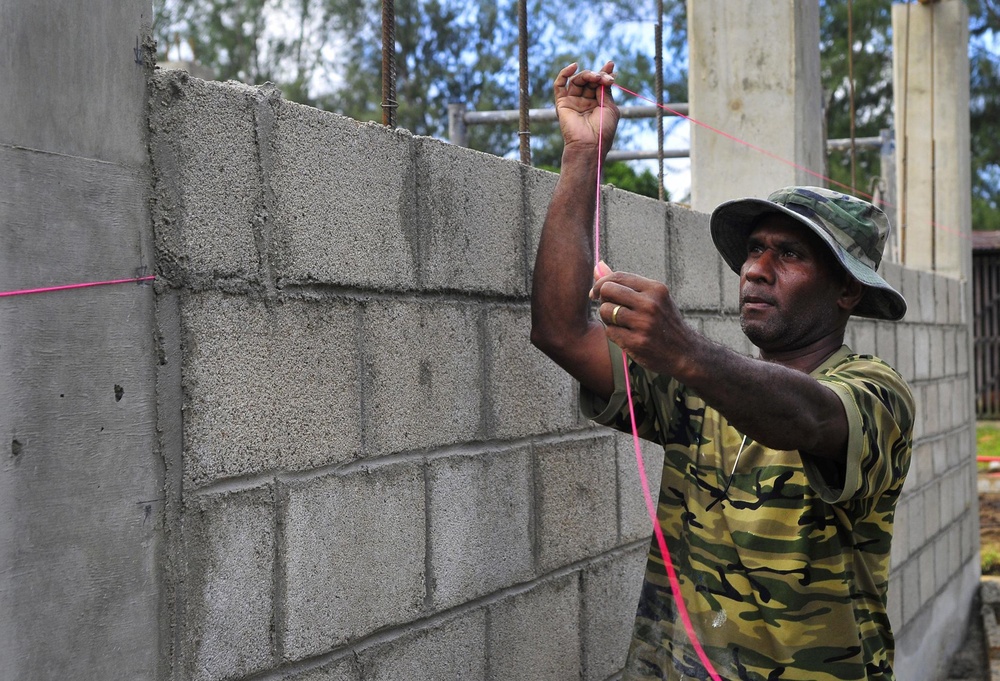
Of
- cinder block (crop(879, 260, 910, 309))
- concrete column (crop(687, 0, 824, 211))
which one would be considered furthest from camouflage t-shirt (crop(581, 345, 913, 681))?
cinder block (crop(879, 260, 910, 309))

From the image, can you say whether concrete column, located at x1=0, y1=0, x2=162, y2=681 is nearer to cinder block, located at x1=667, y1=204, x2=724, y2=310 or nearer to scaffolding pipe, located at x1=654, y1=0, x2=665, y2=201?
cinder block, located at x1=667, y1=204, x2=724, y2=310

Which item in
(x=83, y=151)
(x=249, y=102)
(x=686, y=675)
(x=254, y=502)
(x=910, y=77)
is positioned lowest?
(x=686, y=675)

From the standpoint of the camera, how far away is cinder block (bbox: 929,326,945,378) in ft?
21.8

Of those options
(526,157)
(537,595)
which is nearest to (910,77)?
(526,157)

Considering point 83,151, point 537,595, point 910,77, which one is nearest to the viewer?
point 83,151

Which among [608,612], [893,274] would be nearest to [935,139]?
[893,274]

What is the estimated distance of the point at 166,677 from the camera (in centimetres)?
177

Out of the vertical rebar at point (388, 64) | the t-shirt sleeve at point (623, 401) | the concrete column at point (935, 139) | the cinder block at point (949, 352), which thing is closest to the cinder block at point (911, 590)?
the cinder block at point (949, 352)

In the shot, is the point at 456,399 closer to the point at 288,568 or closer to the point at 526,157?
the point at 288,568

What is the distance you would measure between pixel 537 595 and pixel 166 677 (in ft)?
3.84

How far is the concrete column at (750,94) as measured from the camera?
450 centimetres

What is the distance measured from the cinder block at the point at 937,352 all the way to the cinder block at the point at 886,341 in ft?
3.46

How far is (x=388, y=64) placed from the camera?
2.51m

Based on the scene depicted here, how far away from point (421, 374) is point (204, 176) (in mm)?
701
